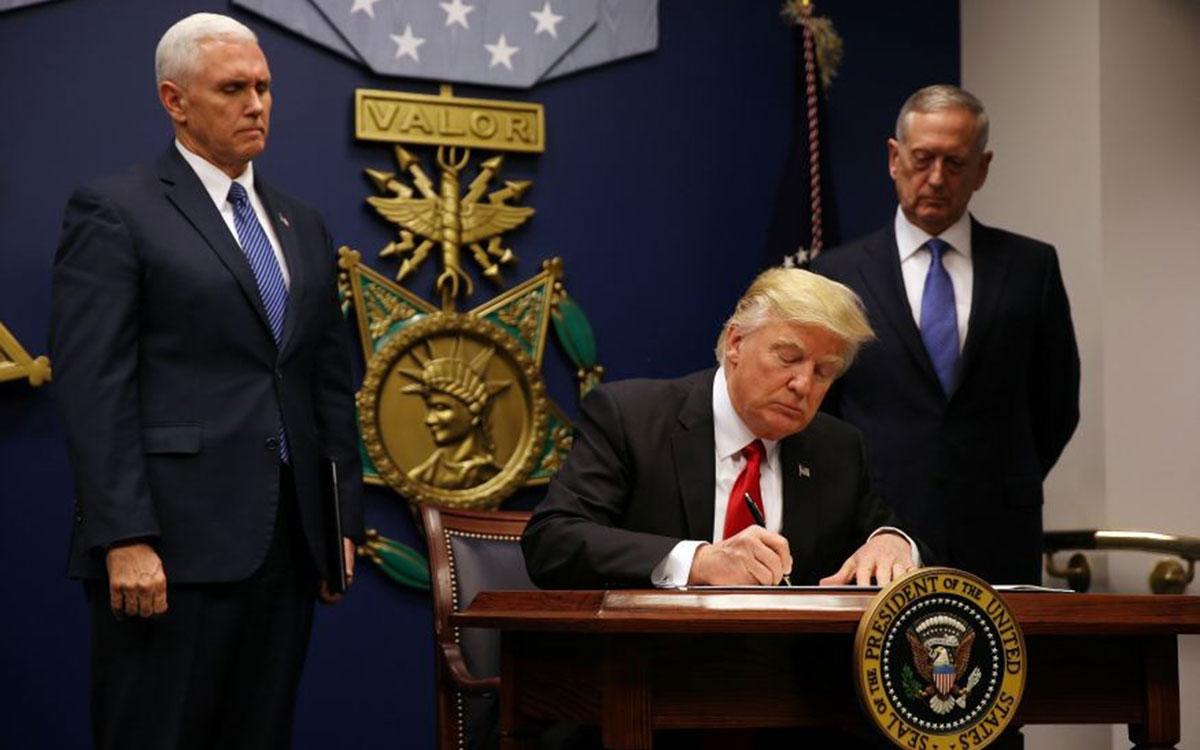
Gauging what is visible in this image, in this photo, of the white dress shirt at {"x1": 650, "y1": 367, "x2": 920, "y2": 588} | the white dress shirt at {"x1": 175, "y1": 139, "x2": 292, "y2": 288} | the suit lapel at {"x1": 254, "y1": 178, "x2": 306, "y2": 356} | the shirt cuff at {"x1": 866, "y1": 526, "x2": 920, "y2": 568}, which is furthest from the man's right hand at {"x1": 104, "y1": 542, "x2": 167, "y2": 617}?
the shirt cuff at {"x1": 866, "y1": 526, "x2": 920, "y2": 568}

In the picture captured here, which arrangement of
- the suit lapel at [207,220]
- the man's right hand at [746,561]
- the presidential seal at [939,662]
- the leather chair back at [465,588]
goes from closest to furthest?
1. the presidential seal at [939,662]
2. the man's right hand at [746,561]
3. the suit lapel at [207,220]
4. the leather chair back at [465,588]

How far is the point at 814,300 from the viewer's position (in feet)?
9.95

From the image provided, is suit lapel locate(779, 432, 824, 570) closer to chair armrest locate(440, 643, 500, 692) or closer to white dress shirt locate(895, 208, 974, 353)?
chair armrest locate(440, 643, 500, 692)

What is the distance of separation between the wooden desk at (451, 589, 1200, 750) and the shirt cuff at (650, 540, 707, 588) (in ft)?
1.23

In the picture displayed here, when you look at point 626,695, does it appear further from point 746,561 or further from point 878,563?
point 878,563

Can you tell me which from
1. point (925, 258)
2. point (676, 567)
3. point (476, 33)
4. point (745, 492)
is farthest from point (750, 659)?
point (476, 33)

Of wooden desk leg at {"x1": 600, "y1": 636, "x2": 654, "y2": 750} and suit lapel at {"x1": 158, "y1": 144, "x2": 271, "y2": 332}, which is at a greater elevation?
suit lapel at {"x1": 158, "y1": 144, "x2": 271, "y2": 332}

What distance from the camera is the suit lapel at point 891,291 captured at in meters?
4.12

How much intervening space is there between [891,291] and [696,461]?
1309mm

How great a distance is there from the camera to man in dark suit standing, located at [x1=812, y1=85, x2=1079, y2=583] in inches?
162

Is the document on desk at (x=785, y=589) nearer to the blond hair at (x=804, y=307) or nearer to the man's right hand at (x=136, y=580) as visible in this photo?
the blond hair at (x=804, y=307)

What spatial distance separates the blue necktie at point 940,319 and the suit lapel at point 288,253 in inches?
63.3

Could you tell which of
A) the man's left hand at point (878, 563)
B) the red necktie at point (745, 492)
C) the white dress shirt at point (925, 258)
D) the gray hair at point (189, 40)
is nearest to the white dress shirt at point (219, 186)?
the gray hair at point (189, 40)

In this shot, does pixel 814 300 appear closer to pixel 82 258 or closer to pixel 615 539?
pixel 615 539
